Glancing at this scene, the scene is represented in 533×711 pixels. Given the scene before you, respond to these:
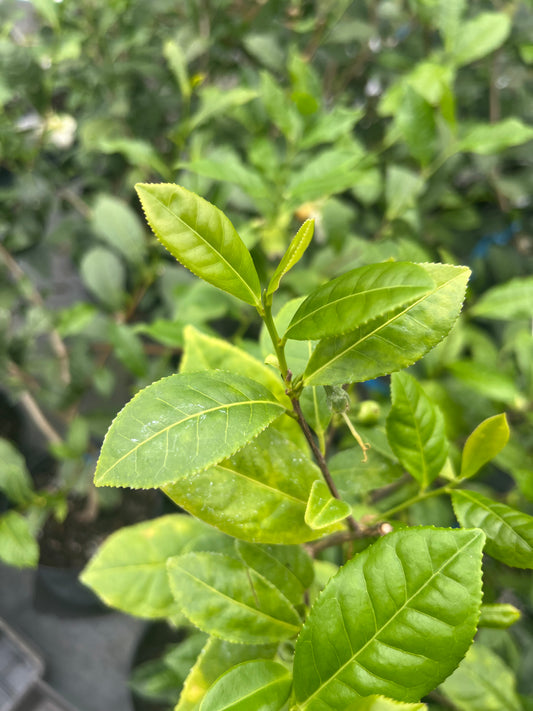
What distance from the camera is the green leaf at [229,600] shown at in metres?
0.38

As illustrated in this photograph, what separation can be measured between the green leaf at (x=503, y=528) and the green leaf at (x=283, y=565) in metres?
0.14

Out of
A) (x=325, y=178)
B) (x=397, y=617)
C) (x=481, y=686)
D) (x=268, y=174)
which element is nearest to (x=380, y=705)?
(x=397, y=617)

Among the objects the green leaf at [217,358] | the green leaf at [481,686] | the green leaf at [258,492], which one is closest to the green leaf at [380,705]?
the green leaf at [258,492]

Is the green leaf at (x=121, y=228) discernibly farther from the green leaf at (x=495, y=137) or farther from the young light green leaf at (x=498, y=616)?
the young light green leaf at (x=498, y=616)

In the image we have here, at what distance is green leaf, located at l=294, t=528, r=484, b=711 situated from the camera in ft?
0.96

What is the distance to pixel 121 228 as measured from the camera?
0.91m

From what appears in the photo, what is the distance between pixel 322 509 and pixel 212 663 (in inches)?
7.0

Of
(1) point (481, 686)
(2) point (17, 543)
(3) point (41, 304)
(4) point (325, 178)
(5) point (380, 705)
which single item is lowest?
(1) point (481, 686)

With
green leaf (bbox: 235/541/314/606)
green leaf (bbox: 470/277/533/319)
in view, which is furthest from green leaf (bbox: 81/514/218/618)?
green leaf (bbox: 470/277/533/319)

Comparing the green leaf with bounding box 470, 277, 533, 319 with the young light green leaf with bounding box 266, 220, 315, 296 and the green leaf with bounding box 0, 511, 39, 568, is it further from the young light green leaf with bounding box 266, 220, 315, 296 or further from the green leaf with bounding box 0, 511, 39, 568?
the green leaf with bounding box 0, 511, 39, 568

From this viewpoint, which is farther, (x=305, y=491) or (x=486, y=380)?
(x=486, y=380)

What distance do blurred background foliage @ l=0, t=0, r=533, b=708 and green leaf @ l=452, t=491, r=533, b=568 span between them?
0.28 m

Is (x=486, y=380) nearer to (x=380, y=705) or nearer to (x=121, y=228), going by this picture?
(x=380, y=705)

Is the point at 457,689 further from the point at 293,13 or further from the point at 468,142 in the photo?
the point at 293,13
